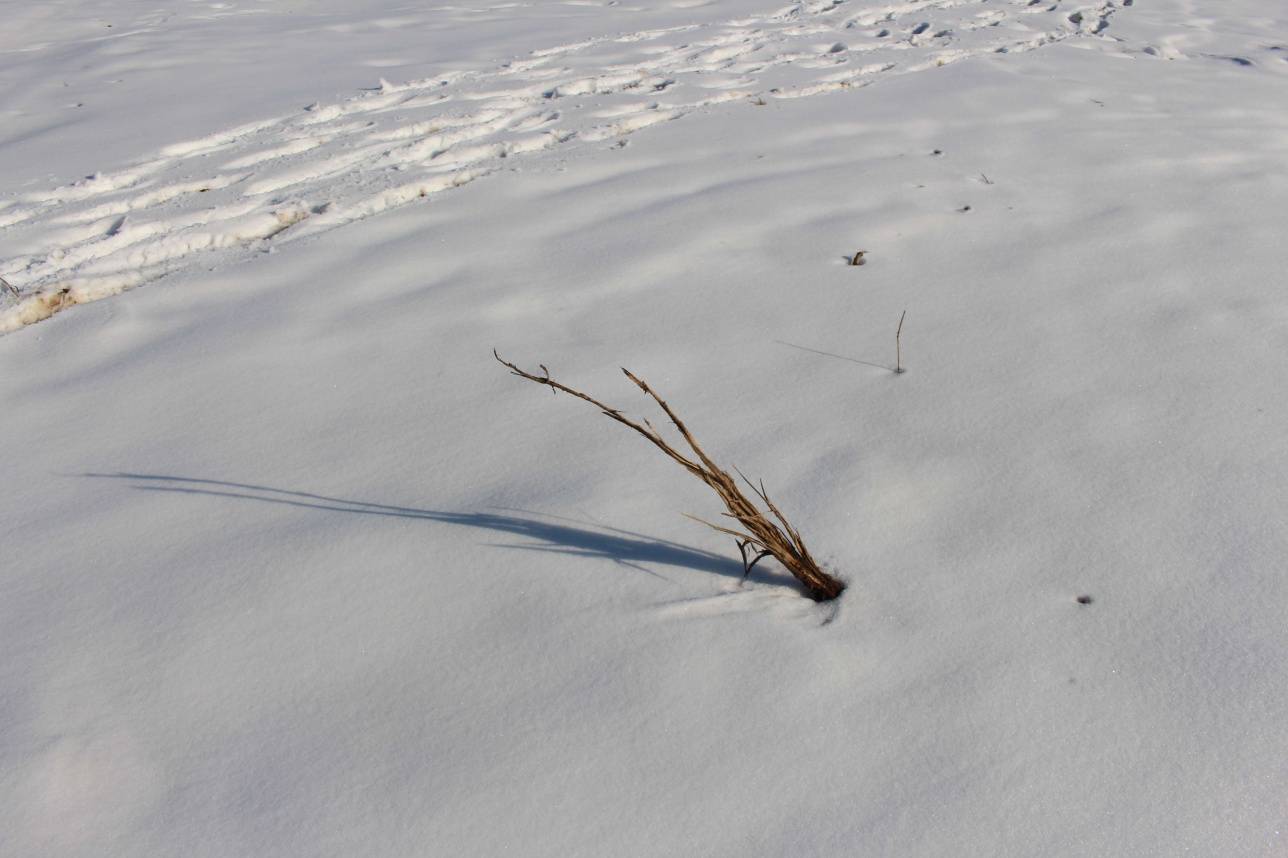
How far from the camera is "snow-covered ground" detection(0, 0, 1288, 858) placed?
986 mm

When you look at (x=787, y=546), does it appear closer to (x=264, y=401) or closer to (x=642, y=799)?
(x=642, y=799)

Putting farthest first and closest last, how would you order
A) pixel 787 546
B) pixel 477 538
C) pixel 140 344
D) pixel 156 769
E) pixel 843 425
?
pixel 140 344 < pixel 843 425 < pixel 477 538 < pixel 787 546 < pixel 156 769

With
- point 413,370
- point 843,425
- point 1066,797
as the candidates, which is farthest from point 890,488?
point 413,370

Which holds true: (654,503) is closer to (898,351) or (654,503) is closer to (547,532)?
(547,532)

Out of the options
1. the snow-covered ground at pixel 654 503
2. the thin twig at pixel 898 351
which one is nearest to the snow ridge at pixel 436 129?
the snow-covered ground at pixel 654 503

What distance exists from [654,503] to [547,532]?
156mm

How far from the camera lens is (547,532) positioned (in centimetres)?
134

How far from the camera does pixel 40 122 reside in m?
4.07

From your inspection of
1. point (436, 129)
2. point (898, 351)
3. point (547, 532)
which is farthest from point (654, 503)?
point (436, 129)

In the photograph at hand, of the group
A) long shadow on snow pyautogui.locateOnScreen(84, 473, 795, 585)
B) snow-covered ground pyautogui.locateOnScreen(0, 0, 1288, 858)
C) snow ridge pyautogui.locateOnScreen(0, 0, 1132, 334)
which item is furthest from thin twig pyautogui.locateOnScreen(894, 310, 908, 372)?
snow ridge pyautogui.locateOnScreen(0, 0, 1132, 334)

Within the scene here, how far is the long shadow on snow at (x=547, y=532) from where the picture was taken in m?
1.27

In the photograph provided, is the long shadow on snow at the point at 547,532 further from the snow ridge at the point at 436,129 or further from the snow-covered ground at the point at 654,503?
the snow ridge at the point at 436,129

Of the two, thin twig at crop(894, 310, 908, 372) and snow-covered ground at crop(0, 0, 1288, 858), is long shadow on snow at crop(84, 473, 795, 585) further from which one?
thin twig at crop(894, 310, 908, 372)

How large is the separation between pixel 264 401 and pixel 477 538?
656 millimetres
